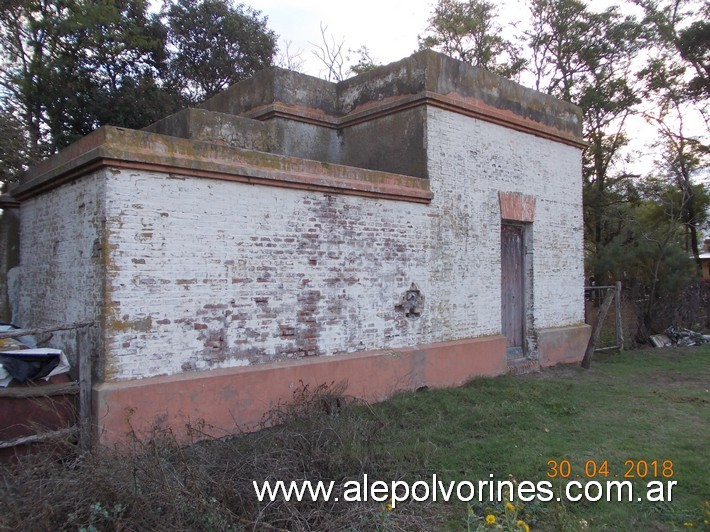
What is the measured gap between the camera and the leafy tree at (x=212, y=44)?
17.6 m

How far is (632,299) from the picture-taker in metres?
14.0

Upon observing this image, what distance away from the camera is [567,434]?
6211 millimetres

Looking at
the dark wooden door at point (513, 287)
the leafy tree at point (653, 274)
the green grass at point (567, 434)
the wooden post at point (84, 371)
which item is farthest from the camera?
the leafy tree at point (653, 274)

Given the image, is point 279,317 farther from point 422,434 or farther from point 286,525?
point 286,525

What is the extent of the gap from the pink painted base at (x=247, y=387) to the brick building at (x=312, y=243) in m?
0.02

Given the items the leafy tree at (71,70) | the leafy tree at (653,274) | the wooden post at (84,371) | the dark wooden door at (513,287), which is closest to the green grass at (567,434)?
the dark wooden door at (513,287)

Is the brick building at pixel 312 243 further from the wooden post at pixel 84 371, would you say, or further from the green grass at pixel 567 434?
the green grass at pixel 567 434

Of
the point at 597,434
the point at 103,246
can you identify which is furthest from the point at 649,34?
the point at 103,246

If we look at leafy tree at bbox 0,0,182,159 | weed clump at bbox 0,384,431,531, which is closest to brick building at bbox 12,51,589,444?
weed clump at bbox 0,384,431,531

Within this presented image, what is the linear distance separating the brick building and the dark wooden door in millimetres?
39

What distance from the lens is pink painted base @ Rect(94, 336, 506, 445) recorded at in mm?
5242

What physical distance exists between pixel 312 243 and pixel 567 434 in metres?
3.78

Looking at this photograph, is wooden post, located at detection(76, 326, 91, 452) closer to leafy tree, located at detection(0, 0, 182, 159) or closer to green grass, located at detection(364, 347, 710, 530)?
green grass, located at detection(364, 347, 710, 530)

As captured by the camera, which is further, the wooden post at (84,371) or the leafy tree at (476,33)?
the leafy tree at (476,33)
